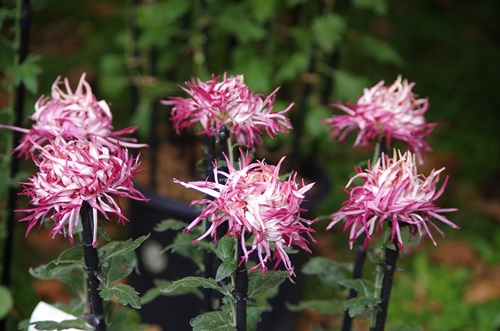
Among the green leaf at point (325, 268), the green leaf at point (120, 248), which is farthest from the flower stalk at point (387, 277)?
the green leaf at point (120, 248)

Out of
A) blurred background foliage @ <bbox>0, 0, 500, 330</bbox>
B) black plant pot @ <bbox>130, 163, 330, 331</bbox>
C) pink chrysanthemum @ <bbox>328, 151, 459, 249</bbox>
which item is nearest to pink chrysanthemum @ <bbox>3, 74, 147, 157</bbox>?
pink chrysanthemum @ <bbox>328, 151, 459, 249</bbox>

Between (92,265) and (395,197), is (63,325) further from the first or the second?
(395,197)

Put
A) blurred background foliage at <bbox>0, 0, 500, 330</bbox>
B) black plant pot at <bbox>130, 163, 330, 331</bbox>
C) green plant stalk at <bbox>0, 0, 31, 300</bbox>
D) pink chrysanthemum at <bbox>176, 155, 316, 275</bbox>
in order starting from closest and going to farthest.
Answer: pink chrysanthemum at <bbox>176, 155, 316, 275</bbox>, green plant stalk at <bbox>0, 0, 31, 300</bbox>, black plant pot at <bbox>130, 163, 330, 331</bbox>, blurred background foliage at <bbox>0, 0, 500, 330</bbox>

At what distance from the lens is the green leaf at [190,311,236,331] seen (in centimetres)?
113

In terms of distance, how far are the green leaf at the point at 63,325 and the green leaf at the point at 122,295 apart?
0.11 metres

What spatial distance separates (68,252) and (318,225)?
229 centimetres

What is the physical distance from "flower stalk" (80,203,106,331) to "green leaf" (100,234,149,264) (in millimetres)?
21

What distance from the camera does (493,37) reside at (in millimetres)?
5070

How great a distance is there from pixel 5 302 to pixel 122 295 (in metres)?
0.72

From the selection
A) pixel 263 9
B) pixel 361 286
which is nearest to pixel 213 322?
pixel 361 286

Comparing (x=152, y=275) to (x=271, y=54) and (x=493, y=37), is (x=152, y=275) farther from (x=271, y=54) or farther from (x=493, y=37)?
(x=493, y=37)

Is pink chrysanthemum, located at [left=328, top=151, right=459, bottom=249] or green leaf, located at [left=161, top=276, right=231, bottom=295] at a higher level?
pink chrysanthemum, located at [left=328, top=151, right=459, bottom=249]

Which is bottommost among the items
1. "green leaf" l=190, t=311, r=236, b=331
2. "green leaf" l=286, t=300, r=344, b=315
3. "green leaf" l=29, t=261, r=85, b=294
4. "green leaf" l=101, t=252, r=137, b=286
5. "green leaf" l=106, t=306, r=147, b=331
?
"green leaf" l=106, t=306, r=147, b=331

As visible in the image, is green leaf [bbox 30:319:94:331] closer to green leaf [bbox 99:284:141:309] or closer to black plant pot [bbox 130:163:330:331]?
green leaf [bbox 99:284:141:309]
